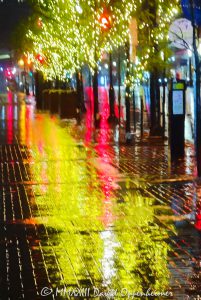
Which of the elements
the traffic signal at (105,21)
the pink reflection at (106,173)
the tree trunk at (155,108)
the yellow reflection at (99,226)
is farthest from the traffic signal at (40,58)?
the yellow reflection at (99,226)

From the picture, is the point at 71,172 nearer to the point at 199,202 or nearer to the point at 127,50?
the point at 199,202

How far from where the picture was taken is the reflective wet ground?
296 inches

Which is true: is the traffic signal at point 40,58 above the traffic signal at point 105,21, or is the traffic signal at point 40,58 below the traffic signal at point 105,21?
below

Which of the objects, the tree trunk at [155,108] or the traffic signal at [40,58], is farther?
the traffic signal at [40,58]

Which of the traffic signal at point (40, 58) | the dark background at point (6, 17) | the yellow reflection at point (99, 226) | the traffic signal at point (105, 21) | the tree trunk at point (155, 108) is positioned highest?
the dark background at point (6, 17)

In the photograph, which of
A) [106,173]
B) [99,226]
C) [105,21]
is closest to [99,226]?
[99,226]

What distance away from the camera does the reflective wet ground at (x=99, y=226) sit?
7520mm

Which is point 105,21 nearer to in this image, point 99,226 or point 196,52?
point 196,52

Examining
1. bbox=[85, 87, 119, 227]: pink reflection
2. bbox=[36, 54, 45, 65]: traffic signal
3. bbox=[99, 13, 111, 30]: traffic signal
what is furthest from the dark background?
bbox=[99, 13, 111, 30]: traffic signal

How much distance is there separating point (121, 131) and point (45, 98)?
782 inches

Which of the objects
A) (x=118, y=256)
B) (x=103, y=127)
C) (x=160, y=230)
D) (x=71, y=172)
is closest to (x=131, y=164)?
(x=71, y=172)

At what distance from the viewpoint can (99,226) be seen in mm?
10391

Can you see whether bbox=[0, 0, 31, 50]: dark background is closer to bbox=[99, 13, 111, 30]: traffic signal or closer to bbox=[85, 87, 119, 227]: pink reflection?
bbox=[85, 87, 119, 227]: pink reflection

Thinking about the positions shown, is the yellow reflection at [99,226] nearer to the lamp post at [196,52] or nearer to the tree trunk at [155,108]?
the lamp post at [196,52]
